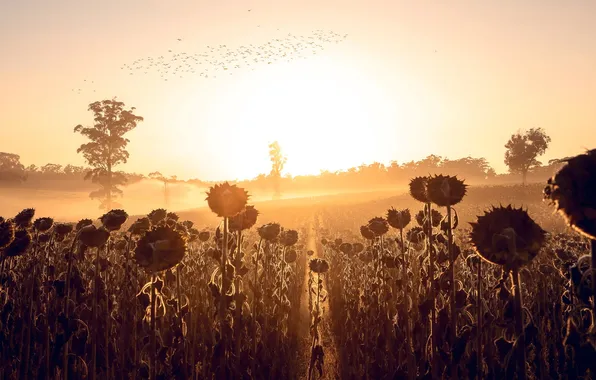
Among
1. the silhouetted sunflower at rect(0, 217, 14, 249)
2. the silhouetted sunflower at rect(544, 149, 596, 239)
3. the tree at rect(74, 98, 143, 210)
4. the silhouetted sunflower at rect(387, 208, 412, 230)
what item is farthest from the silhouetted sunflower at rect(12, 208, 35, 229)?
the tree at rect(74, 98, 143, 210)

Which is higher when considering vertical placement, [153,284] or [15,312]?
[153,284]

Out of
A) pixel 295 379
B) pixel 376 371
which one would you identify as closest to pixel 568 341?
pixel 376 371

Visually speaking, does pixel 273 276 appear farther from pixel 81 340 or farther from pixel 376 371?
pixel 81 340

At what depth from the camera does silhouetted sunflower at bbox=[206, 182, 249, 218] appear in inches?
179

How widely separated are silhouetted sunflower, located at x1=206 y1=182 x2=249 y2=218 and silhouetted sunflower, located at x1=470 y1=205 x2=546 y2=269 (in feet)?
8.29

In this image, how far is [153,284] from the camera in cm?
390

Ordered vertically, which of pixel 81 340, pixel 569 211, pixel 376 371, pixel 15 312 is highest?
pixel 569 211

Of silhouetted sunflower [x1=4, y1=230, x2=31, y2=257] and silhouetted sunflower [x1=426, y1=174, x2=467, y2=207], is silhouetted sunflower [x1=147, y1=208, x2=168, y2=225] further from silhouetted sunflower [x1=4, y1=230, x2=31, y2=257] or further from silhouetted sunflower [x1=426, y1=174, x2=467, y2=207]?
silhouetted sunflower [x1=426, y1=174, x2=467, y2=207]

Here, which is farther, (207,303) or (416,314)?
(207,303)

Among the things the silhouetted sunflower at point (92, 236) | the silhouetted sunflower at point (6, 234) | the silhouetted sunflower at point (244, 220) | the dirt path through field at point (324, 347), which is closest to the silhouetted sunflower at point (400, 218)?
the silhouetted sunflower at point (244, 220)

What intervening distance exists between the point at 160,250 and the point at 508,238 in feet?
9.13

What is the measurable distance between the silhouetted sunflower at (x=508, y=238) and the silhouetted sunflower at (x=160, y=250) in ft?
8.18

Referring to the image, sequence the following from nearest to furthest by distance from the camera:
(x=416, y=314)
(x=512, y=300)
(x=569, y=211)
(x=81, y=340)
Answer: (x=569, y=211) < (x=512, y=300) < (x=81, y=340) < (x=416, y=314)

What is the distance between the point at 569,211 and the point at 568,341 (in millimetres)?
602
